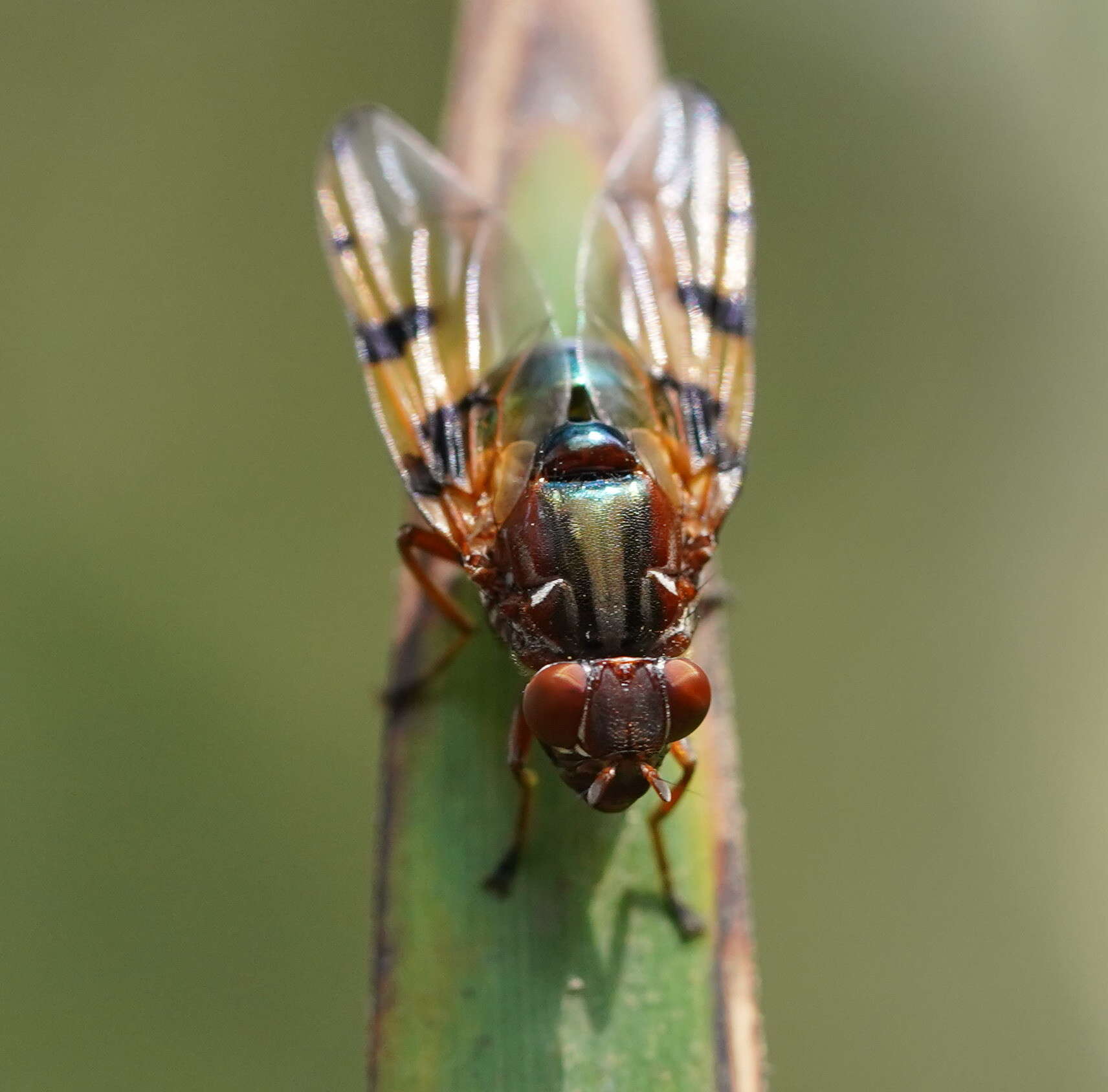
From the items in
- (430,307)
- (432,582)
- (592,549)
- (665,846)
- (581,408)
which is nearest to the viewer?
(665,846)

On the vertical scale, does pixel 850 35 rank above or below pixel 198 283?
above

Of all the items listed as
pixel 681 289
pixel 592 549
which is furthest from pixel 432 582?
pixel 681 289

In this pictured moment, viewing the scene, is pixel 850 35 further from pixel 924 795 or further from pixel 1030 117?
pixel 924 795

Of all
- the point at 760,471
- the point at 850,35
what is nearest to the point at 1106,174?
the point at 850,35

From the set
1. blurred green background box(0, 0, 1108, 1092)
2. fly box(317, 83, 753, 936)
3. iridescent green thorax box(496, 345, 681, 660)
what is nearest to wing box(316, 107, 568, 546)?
fly box(317, 83, 753, 936)

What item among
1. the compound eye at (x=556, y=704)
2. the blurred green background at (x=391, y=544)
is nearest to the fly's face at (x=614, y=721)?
the compound eye at (x=556, y=704)

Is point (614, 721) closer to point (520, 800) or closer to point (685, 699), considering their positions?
point (685, 699)

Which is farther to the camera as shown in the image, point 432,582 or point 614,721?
point 432,582
